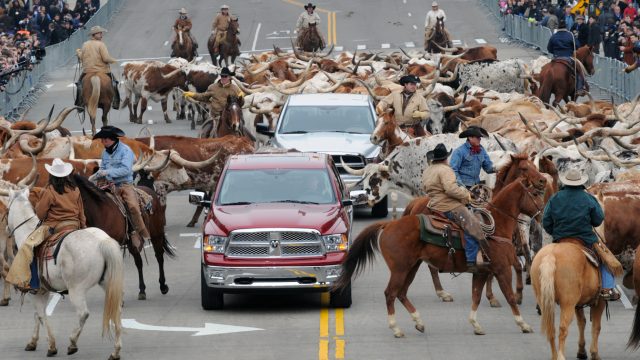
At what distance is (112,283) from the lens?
1594 cm

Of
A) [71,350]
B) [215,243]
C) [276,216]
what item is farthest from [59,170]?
[276,216]

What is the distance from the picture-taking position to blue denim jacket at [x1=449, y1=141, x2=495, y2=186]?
64.2 ft

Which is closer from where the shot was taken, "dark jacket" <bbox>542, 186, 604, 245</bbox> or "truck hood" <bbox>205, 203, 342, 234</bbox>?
"dark jacket" <bbox>542, 186, 604, 245</bbox>

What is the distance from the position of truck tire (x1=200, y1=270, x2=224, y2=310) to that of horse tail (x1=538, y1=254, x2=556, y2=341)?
191 inches

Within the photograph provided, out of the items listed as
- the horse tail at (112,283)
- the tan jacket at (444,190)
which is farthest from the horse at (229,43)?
the horse tail at (112,283)

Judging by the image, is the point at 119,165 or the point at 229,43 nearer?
the point at 119,165

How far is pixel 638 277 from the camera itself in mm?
15305

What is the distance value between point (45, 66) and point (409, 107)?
25683 millimetres

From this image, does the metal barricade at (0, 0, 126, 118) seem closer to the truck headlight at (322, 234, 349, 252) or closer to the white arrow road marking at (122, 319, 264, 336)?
the white arrow road marking at (122, 319, 264, 336)

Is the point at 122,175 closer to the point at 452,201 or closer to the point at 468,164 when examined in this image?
the point at 468,164

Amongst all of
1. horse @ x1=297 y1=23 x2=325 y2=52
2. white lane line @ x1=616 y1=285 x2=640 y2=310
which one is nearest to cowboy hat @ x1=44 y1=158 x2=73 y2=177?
white lane line @ x1=616 y1=285 x2=640 y2=310

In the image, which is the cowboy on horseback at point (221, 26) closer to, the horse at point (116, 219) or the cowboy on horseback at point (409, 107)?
the cowboy on horseback at point (409, 107)

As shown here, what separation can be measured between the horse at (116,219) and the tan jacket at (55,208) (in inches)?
37.7

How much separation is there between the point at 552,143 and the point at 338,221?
228 inches
